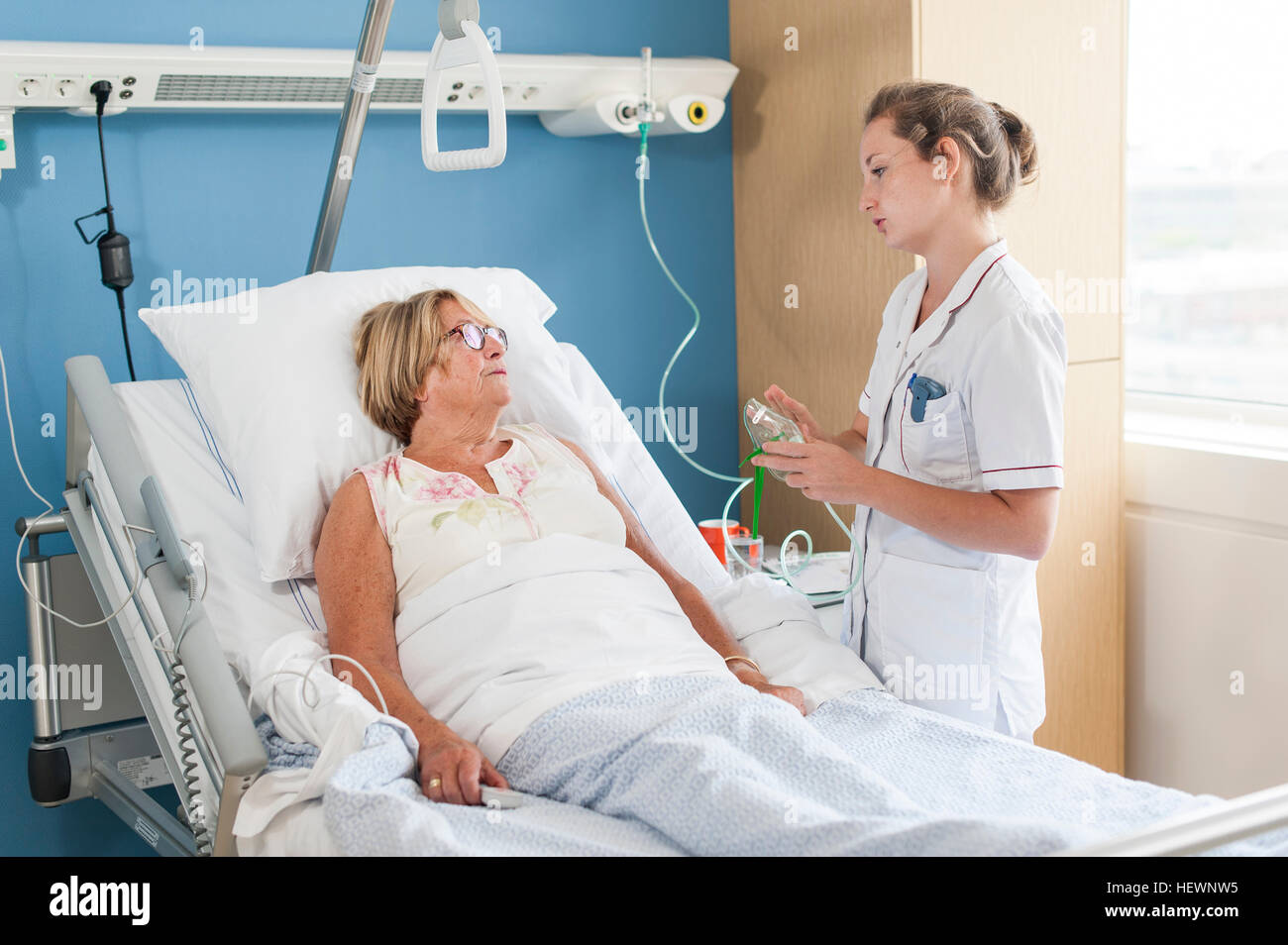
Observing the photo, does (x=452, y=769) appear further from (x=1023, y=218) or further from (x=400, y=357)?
(x=1023, y=218)

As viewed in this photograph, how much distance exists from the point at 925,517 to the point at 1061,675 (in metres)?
1.04

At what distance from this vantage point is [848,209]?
7.79ft

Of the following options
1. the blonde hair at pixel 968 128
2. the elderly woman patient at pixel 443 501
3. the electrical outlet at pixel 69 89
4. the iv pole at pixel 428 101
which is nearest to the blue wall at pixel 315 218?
the electrical outlet at pixel 69 89

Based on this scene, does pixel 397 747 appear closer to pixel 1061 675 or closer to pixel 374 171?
pixel 374 171

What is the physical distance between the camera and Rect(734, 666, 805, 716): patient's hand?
1.55m

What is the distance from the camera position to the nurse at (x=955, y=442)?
1.54 meters

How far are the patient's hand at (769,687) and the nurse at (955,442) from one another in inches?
8.1

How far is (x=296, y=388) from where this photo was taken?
5.96 ft

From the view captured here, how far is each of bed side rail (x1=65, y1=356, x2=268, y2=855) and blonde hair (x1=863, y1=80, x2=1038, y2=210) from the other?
1126 mm

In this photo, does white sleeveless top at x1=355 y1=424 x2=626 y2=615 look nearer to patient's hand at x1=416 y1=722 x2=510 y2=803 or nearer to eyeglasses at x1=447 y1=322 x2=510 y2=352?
eyeglasses at x1=447 y1=322 x2=510 y2=352

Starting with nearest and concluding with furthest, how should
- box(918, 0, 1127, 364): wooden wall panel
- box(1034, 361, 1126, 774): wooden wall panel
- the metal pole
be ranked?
the metal pole < box(918, 0, 1127, 364): wooden wall panel < box(1034, 361, 1126, 774): wooden wall panel

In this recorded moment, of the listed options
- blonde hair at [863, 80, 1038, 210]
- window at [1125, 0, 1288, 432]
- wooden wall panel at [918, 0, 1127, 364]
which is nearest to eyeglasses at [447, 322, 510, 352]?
blonde hair at [863, 80, 1038, 210]

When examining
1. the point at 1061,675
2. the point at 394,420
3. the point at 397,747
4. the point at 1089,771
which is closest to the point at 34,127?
the point at 394,420

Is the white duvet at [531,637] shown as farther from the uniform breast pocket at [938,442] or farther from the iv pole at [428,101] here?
the iv pole at [428,101]
